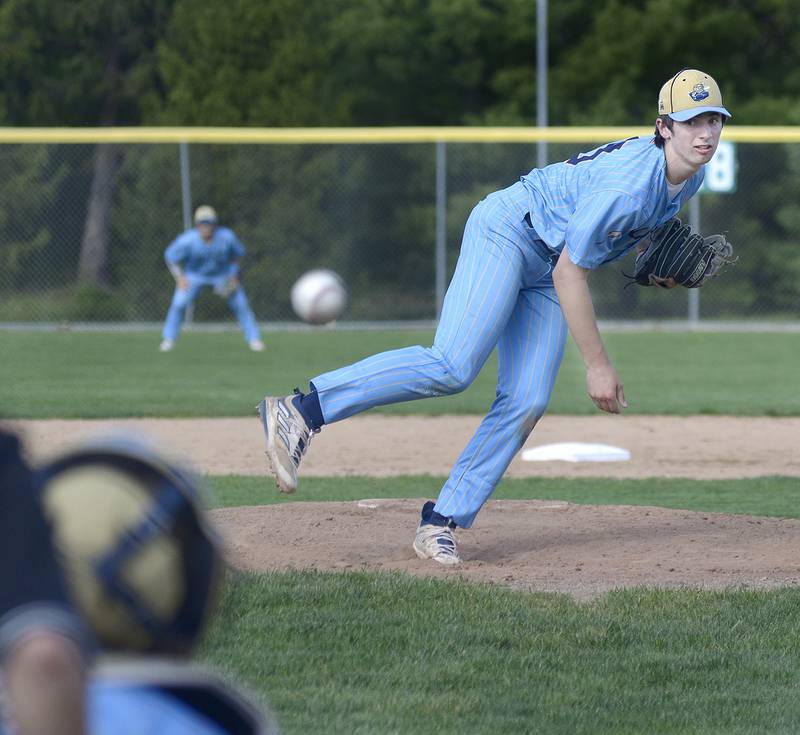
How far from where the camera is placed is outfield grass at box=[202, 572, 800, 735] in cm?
350

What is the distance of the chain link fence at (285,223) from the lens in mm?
20266

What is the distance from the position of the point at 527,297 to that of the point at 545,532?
1234 mm

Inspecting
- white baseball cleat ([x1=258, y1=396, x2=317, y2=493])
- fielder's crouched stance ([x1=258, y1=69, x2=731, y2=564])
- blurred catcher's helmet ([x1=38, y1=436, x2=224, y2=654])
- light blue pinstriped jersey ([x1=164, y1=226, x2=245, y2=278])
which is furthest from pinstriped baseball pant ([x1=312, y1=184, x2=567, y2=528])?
light blue pinstriped jersey ([x1=164, y1=226, x2=245, y2=278])

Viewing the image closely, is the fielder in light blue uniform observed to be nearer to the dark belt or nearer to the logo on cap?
the dark belt

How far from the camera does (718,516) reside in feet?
20.8

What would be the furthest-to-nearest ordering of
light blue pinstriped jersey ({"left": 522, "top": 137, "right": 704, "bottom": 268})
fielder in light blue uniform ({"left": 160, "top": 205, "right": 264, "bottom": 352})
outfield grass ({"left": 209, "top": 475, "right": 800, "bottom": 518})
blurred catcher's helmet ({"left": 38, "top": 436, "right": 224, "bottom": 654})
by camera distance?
fielder in light blue uniform ({"left": 160, "top": 205, "right": 264, "bottom": 352}) < outfield grass ({"left": 209, "top": 475, "right": 800, "bottom": 518}) < light blue pinstriped jersey ({"left": 522, "top": 137, "right": 704, "bottom": 268}) < blurred catcher's helmet ({"left": 38, "top": 436, "right": 224, "bottom": 654})

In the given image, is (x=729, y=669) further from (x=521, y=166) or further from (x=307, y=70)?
(x=307, y=70)

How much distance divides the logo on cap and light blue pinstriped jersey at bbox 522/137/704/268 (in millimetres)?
203

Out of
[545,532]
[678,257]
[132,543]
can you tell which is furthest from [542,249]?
[132,543]

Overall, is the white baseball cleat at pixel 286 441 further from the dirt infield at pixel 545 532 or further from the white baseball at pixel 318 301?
the white baseball at pixel 318 301

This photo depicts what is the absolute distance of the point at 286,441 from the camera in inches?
193

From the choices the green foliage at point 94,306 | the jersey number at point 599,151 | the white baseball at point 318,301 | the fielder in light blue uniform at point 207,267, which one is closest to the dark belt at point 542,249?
the jersey number at point 599,151

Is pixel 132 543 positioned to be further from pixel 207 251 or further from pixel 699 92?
pixel 207 251

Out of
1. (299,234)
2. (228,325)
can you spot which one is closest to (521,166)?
(299,234)
